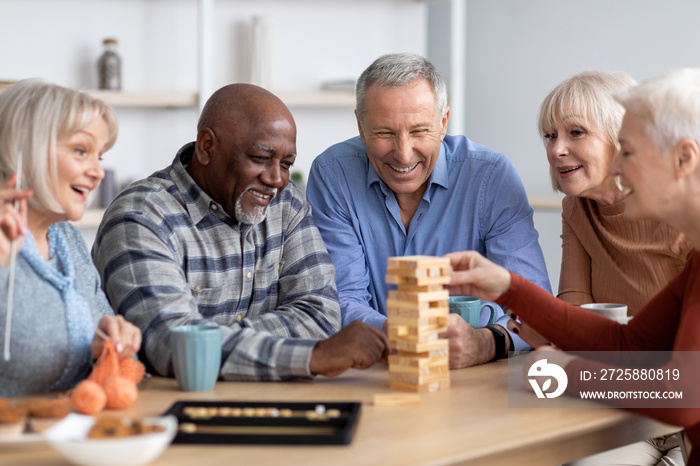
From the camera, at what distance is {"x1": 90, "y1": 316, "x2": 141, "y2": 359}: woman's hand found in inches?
61.5

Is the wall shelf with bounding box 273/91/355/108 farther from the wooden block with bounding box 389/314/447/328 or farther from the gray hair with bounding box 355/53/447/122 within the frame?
the wooden block with bounding box 389/314/447/328

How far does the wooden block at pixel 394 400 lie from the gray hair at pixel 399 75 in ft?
3.46

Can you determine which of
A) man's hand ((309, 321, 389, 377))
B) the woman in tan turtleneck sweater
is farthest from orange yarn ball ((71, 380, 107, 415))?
the woman in tan turtleneck sweater

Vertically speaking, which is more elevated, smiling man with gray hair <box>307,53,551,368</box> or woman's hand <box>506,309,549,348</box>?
smiling man with gray hair <box>307,53,551,368</box>

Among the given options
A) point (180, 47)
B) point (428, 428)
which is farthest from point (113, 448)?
point (180, 47)

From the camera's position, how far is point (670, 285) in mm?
1679

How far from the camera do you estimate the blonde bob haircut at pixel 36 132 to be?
4.99 feet

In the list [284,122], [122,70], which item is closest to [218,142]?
[284,122]

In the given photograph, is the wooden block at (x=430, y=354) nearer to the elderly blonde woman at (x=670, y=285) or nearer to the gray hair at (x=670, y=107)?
the elderly blonde woman at (x=670, y=285)

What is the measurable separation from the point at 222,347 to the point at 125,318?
243 mm

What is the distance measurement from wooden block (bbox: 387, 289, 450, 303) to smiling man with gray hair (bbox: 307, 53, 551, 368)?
2.00ft

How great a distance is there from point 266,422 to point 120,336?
0.40 metres

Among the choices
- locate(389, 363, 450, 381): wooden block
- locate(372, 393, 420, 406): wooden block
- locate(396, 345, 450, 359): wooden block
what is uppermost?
locate(396, 345, 450, 359): wooden block

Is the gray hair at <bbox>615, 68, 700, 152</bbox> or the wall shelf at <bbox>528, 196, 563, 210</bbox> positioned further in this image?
the wall shelf at <bbox>528, 196, 563, 210</bbox>
